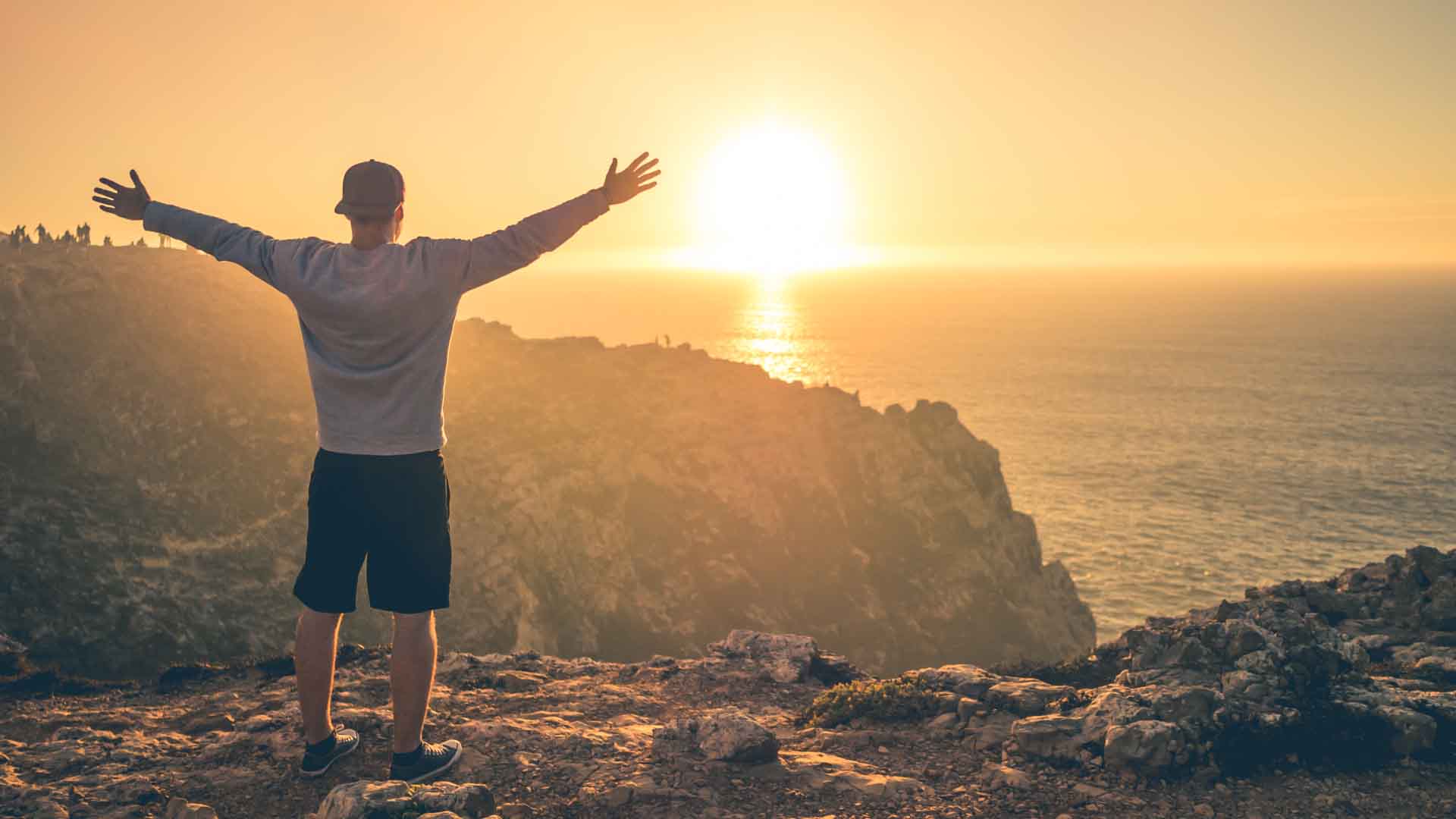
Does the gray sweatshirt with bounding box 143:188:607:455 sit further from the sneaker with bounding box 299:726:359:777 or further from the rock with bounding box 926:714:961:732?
the rock with bounding box 926:714:961:732

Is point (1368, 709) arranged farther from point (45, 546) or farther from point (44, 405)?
point (44, 405)

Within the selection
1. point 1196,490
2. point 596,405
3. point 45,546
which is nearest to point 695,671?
point 45,546

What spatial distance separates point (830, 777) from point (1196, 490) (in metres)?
95.6

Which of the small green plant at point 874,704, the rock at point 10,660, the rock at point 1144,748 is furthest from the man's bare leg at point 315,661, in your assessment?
the rock at point 10,660

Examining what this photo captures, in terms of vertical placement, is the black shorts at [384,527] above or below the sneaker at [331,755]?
above

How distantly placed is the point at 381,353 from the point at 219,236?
133cm

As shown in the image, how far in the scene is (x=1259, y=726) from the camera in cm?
657

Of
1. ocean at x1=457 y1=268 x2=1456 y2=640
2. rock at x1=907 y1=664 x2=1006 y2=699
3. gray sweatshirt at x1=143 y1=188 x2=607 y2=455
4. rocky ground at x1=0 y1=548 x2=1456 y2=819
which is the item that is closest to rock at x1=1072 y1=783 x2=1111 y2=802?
rocky ground at x1=0 y1=548 x2=1456 y2=819

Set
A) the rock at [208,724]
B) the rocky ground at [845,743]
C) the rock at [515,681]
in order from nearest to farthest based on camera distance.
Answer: the rocky ground at [845,743] → the rock at [208,724] → the rock at [515,681]

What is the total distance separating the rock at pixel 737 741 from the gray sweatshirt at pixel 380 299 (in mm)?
3556

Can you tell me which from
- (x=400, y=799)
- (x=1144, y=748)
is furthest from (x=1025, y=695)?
(x=400, y=799)

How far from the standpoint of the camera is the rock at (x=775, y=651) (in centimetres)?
1031

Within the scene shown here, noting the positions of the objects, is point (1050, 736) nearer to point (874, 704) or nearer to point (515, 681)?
point (874, 704)

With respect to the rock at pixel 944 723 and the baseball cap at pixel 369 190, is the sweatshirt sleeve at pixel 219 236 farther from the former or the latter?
the rock at pixel 944 723
